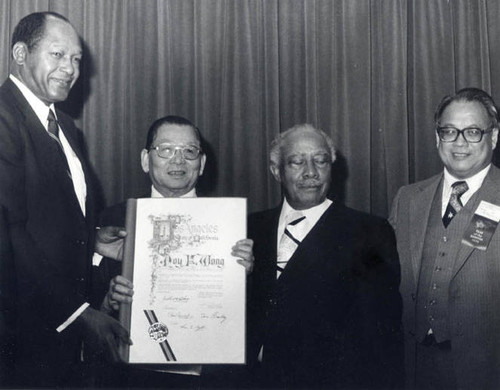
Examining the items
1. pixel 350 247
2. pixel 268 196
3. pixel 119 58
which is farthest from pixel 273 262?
pixel 119 58

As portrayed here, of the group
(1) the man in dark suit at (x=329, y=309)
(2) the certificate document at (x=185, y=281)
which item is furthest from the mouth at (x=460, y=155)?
(2) the certificate document at (x=185, y=281)

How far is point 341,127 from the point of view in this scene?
324 cm

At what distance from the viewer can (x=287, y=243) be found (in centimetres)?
226

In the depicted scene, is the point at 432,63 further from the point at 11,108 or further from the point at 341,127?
the point at 11,108

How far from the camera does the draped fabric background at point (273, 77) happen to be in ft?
10.5

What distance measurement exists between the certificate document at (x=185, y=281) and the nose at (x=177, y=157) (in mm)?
326

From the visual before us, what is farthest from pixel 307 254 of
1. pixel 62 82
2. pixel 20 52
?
pixel 20 52

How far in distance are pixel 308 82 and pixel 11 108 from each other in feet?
5.65

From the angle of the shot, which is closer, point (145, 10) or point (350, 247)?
point (350, 247)

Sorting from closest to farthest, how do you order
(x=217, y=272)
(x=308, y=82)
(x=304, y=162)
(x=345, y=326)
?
(x=217, y=272) → (x=345, y=326) → (x=304, y=162) → (x=308, y=82)

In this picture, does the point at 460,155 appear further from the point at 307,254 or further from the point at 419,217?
the point at 307,254

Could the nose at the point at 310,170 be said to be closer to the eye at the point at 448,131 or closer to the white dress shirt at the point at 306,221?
the white dress shirt at the point at 306,221

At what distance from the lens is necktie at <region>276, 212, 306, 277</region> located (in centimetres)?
222

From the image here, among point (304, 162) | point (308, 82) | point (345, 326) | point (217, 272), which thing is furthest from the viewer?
point (308, 82)
